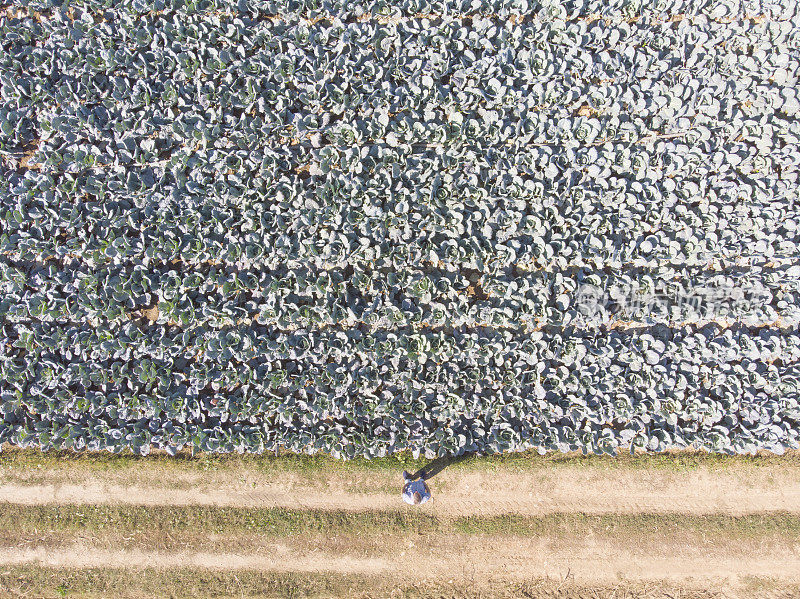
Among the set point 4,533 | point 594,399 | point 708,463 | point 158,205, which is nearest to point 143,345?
point 158,205

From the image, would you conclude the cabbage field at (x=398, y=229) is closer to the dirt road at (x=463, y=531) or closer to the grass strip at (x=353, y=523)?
the dirt road at (x=463, y=531)

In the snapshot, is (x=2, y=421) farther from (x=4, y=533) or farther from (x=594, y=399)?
(x=594, y=399)

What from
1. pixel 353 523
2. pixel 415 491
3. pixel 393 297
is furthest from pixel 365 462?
pixel 393 297

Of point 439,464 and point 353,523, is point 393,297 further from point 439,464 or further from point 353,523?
point 353,523

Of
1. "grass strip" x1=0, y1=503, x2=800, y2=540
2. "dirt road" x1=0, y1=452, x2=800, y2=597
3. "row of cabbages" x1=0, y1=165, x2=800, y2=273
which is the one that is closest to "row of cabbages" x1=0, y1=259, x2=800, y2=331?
"row of cabbages" x1=0, y1=165, x2=800, y2=273

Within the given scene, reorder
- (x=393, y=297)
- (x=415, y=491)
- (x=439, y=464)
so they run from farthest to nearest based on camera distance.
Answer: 1. (x=439, y=464)
2. (x=393, y=297)
3. (x=415, y=491)

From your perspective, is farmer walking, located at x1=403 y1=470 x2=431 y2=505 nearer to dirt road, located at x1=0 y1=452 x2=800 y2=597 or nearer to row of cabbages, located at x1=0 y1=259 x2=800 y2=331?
dirt road, located at x1=0 y1=452 x2=800 y2=597
